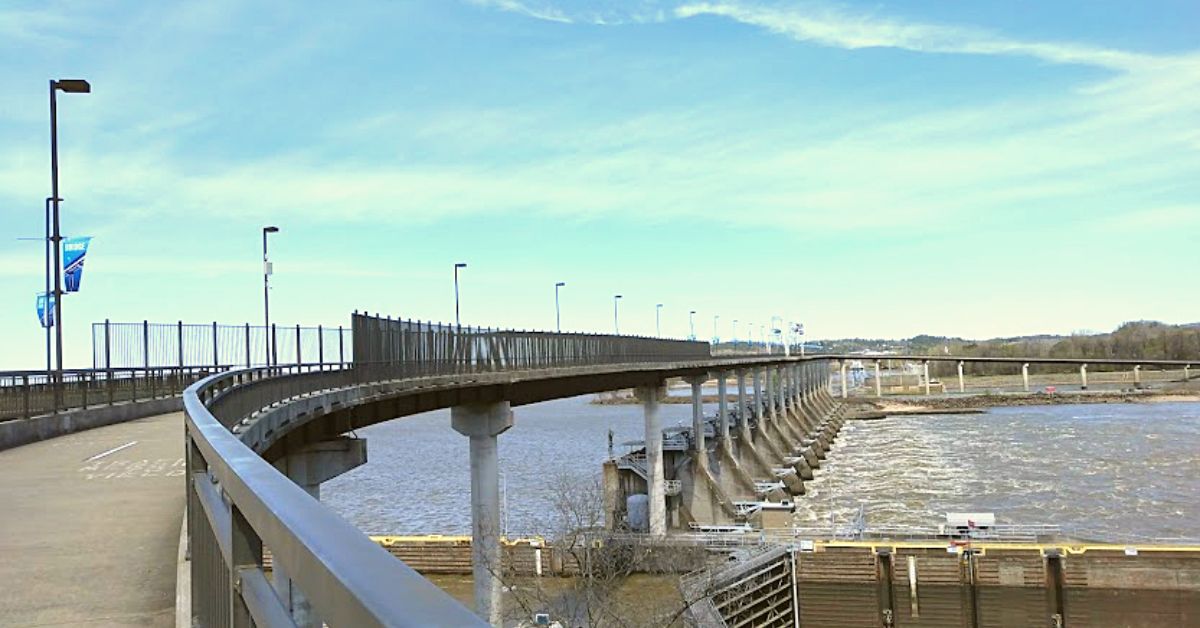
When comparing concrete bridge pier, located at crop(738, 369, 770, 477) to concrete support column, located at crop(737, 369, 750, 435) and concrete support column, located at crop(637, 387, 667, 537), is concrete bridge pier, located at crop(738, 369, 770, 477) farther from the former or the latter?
concrete support column, located at crop(637, 387, 667, 537)

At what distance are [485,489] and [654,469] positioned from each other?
73.5 feet

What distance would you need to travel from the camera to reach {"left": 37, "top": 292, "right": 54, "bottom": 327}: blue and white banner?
35.4 metres

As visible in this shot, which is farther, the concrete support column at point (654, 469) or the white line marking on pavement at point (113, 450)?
the concrete support column at point (654, 469)

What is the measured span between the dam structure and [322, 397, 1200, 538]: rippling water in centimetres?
Answer: 738

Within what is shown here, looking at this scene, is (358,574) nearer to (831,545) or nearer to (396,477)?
(831,545)

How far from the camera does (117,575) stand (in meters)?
7.82

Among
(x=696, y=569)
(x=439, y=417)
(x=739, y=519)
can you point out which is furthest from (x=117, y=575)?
(x=439, y=417)

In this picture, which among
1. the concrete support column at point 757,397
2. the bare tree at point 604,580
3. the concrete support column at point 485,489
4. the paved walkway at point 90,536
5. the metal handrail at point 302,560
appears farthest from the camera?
the concrete support column at point 757,397

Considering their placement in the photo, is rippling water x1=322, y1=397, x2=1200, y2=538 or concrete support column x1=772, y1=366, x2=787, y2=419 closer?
rippling water x1=322, y1=397, x2=1200, y2=538

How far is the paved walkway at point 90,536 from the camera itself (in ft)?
22.3

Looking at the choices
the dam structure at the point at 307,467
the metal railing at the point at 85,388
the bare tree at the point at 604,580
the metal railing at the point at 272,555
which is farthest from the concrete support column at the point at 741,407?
the metal railing at the point at 272,555

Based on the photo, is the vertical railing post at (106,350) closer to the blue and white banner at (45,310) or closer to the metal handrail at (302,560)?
the blue and white banner at (45,310)

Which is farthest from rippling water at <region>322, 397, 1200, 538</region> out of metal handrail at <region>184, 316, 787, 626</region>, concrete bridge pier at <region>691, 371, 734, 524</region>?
metal handrail at <region>184, 316, 787, 626</region>

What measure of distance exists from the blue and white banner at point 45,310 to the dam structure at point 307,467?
20.2 feet
